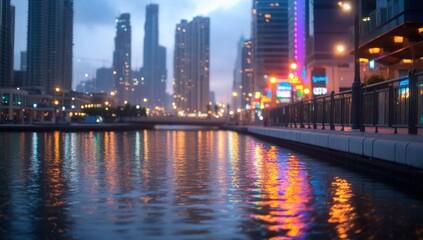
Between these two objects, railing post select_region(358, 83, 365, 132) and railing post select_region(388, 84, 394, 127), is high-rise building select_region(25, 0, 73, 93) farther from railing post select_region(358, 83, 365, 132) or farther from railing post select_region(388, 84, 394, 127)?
railing post select_region(388, 84, 394, 127)

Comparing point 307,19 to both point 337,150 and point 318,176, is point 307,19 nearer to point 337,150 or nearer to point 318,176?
point 337,150

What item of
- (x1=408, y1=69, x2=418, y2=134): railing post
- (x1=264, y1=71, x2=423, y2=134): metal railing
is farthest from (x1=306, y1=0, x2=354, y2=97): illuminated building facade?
(x1=408, y1=69, x2=418, y2=134): railing post

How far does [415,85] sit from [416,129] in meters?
1.25

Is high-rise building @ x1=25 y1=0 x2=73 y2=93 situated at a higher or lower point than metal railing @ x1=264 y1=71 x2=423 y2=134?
higher

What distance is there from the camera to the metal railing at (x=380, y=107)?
1541 centimetres

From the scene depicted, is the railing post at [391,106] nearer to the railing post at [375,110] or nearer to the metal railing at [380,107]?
the metal railing at [380,107]

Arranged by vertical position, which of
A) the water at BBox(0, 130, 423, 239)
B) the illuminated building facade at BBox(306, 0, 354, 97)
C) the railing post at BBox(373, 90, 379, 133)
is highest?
the illuminated building facade at BBox(306, 0, 354, 97)

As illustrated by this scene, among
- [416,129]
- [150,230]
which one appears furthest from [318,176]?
[150,230]

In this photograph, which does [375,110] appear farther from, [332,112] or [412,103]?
[332,112]

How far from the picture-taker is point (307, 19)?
96812 mm

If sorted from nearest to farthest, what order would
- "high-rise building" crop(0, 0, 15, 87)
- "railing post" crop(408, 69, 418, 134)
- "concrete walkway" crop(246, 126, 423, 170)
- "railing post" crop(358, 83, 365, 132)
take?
"concrete walkway" crop(246, 126, 423, 170)
"railing post" crop(408, 69, 418, 134)
"railing post" crop(358, 83, 365, 132)
"high-rise building" crop(0, 0, 15, 87)

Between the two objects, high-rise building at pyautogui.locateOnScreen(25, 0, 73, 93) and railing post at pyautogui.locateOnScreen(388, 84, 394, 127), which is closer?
railing post at pyautogui.locateOnScreen(388, 84, 394, 127)

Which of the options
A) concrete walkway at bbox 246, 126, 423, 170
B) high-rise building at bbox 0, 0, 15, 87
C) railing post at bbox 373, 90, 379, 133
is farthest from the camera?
high-rise building at bbox 0, 0, 15, 87

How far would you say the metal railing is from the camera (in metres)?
15.4
